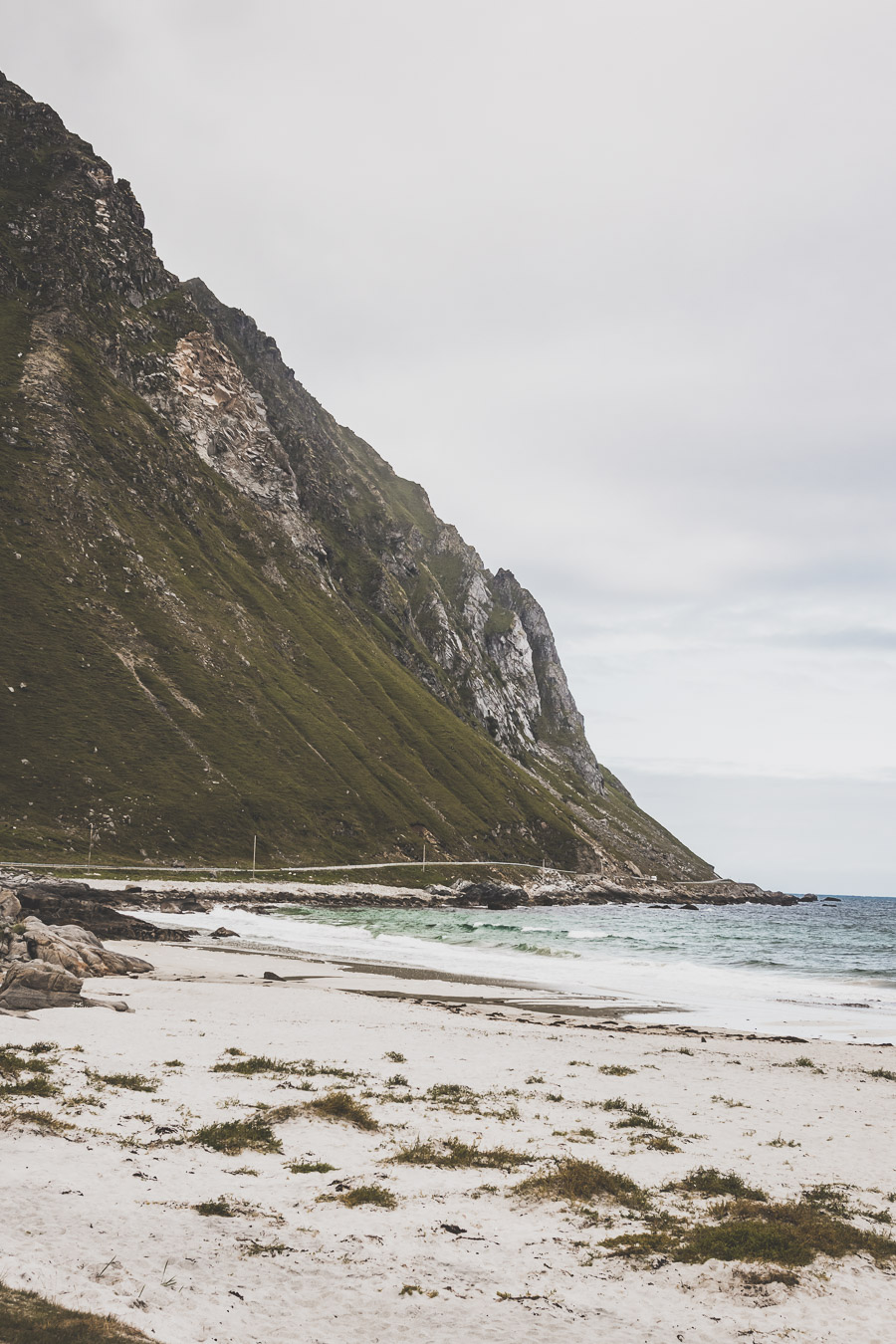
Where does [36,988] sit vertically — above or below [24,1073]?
below

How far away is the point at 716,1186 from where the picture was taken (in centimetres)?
1420

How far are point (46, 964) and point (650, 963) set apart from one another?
156 feet

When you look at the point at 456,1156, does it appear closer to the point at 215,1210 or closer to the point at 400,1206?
the point at 400,1206

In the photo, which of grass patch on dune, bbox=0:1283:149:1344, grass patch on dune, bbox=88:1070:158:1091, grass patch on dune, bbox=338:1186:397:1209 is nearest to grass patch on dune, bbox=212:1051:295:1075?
grass patch on dune, bbox=88:1070:158:1091

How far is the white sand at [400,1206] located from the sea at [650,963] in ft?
58.4

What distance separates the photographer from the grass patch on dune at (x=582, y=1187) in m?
13.4

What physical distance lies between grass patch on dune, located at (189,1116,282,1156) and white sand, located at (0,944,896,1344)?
37 cm

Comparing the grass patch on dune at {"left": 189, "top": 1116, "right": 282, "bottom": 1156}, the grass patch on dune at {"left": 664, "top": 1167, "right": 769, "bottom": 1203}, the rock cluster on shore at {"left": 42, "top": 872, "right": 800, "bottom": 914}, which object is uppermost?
the grass patch on dune at {"left": 664, "top": 1167, "right": 769, "bottom": 1203}

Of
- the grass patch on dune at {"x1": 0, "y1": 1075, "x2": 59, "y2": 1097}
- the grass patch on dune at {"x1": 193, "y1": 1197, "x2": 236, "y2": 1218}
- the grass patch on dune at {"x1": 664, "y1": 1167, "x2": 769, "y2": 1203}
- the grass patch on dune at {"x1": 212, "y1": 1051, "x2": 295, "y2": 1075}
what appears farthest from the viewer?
the grass patch on dune at {"x1": 212, "y1": 1051, "x2": 295, "y2": 1075}

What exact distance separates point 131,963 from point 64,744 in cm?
10594

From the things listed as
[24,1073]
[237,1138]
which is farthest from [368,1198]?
[24,1073]

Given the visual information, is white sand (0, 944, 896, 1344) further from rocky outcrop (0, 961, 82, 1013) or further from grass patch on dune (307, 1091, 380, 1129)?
rocky outcrop (0, 961, 82, 1013)

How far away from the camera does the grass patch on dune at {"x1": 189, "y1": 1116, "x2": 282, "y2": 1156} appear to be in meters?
14.8

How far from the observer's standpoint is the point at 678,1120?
1919 cm
